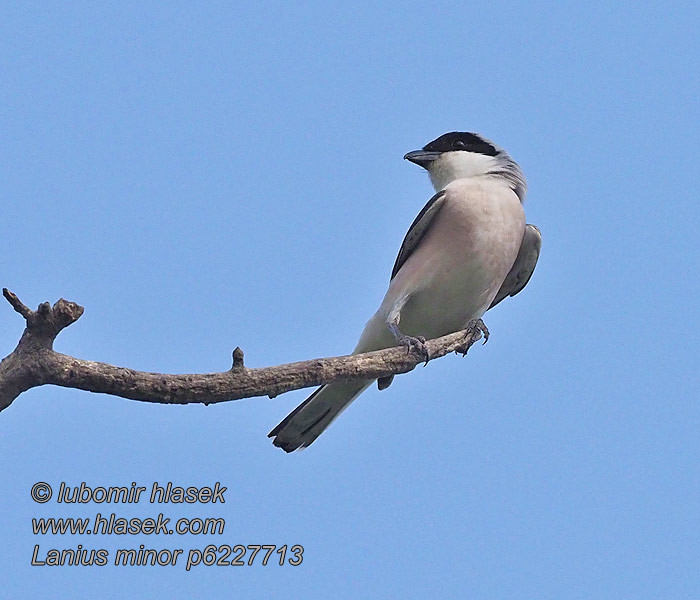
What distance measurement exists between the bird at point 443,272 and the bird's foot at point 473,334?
7 centimetres

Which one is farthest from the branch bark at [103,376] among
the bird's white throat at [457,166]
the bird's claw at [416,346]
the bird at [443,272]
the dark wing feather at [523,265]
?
the bird's white throat at [457,166]

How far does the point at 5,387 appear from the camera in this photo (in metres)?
5.59

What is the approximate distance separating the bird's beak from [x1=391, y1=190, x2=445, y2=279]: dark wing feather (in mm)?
965

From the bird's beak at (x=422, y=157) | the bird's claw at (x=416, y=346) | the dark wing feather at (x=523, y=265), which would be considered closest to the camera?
the bird's claw at (x=416, y=346)

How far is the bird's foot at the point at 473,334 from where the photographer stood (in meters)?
8.49

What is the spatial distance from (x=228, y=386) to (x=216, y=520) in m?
1.47

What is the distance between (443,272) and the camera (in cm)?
828

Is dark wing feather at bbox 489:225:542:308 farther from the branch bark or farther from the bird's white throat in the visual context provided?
the branch bark

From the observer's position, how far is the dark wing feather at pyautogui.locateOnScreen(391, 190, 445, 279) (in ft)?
28.3

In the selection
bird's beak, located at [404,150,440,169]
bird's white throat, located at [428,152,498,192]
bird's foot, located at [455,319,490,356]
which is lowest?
bird's foot, located at [455,319,490,356]

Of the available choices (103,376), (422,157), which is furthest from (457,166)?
(103,376)

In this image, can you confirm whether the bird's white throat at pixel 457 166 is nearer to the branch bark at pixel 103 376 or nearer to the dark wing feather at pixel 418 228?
the dark wing feather at pixel 418 228

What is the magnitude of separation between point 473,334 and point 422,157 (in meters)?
2.23

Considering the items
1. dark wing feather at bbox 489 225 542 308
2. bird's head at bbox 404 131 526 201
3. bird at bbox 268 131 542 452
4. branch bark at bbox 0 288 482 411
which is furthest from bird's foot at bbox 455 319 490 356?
branch bark at bbox 0 288 482 411
